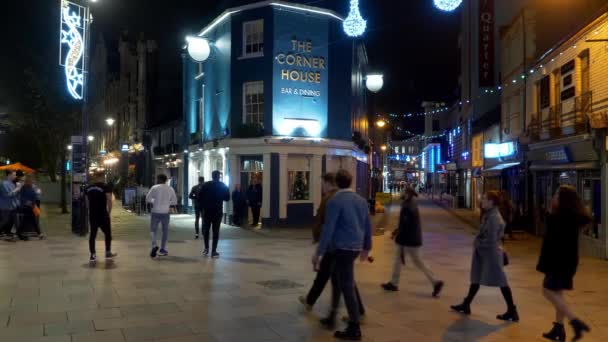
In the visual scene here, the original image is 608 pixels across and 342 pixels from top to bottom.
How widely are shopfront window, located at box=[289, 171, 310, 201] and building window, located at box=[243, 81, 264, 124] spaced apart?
2.40 metres

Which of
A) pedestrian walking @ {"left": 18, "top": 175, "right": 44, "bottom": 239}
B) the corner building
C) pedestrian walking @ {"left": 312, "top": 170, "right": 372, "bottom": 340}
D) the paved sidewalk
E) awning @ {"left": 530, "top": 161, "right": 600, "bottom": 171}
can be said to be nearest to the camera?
pedestrian walking @ {"left": 312, "top": 170, "right": 372, "bottom": 340}

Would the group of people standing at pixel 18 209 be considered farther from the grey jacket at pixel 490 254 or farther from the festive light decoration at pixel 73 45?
the grey jacket at pixel 490 254

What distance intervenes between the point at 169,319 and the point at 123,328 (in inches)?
23.1

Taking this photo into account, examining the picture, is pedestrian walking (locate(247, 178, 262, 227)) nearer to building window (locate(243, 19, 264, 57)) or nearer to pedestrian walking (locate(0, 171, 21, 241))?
building window (locate(243, 19, 264, 57))

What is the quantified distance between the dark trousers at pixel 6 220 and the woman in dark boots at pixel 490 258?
39.8 ft

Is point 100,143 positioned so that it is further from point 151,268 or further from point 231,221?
point 151,268

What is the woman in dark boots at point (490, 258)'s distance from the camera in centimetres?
696

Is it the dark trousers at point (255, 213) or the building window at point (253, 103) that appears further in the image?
the building window at point (253, 103)

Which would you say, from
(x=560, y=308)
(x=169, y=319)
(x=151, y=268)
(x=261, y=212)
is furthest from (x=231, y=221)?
(x=560, y=308)

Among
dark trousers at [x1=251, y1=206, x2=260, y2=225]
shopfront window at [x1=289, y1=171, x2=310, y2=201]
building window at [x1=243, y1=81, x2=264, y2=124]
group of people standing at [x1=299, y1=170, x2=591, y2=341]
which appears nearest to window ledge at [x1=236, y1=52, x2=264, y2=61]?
building window at [x1=243, y1=81, x2=264, y2=124]

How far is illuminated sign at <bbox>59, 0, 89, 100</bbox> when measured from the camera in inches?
640

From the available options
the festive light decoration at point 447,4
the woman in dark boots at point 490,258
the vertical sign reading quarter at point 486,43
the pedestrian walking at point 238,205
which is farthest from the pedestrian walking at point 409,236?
the vertical sign reading quarter at point 486,43

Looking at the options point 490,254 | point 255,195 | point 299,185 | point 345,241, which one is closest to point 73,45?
point 255,195

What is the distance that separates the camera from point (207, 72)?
23.4 metres
